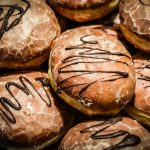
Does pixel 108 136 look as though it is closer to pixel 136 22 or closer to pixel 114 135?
pixel 114 135

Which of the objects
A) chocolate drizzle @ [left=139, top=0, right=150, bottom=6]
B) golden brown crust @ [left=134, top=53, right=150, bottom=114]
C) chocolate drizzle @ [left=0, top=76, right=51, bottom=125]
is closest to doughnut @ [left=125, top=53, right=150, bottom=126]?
golden brown crust @ [left=134, top=53, right=150, bottom=114]

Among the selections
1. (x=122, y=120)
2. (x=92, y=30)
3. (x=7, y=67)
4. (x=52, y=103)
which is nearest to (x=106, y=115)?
(x=122, y=120)

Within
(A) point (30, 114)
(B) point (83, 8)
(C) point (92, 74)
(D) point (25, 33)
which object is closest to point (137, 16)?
(B) point (83, 8)

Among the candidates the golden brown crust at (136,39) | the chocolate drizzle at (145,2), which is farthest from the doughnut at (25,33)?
the chocolate drizzle at (145,2)

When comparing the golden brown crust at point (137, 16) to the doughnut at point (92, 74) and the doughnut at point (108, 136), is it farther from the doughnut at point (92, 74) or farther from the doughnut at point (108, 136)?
the doughnut at point (108, 136)

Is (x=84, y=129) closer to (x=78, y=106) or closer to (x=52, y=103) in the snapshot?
(x=78, y=106)

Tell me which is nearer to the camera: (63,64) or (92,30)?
(63,64)
